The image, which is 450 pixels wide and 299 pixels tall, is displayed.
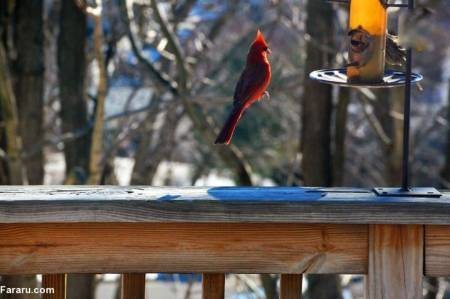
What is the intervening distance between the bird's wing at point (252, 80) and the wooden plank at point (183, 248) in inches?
69.1

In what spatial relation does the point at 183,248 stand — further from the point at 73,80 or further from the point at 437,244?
the point at 73,80

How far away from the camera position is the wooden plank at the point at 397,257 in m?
2.23

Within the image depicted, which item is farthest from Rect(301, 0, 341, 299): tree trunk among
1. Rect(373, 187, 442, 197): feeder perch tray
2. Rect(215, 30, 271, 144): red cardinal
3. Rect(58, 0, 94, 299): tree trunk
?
Rect(373, 187, 442, 197): feeder perch tray

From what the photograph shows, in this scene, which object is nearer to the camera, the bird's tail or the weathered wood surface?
the weathered wood surface

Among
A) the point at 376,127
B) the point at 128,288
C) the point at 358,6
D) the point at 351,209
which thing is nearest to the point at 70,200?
the point at 128,288

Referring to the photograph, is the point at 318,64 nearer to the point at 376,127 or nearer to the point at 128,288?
the point at 376,127

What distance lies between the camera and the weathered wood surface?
2.13 metres

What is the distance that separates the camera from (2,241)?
2.20m

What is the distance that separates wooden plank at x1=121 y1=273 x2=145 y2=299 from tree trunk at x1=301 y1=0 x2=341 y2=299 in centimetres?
465

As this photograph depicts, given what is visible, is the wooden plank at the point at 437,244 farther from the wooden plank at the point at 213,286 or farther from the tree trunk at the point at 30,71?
the tree trunk at the point at 30,71

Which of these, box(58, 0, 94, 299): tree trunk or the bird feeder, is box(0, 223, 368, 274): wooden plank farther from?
box(58, 0, 94, 299): tree trunk

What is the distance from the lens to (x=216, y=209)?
7.06 feet

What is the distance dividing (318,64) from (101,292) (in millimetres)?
6328

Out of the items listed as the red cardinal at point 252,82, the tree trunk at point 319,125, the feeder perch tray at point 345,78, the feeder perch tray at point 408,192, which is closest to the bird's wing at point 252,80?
the red cardinal at point 252,82
